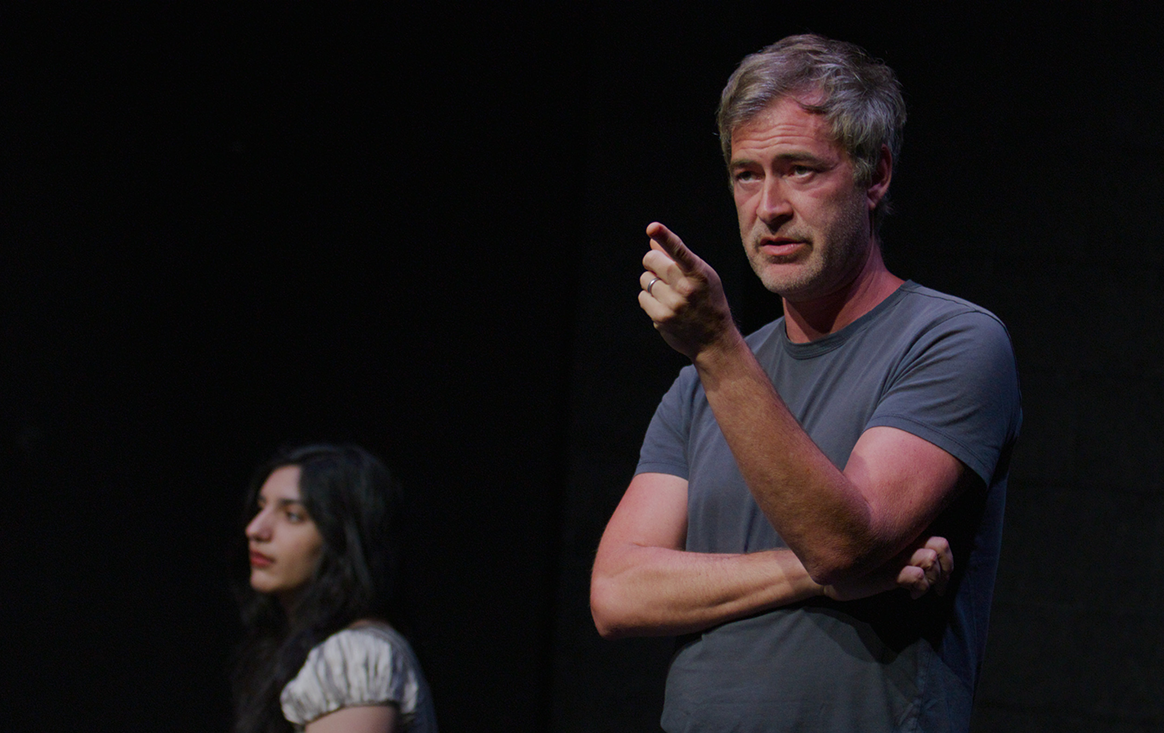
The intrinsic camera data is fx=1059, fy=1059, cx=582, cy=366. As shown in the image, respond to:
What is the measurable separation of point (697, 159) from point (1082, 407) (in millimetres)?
1169

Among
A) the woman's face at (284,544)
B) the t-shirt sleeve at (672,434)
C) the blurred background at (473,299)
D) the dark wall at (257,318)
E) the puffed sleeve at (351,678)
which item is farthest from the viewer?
the dark wall at (257,318)

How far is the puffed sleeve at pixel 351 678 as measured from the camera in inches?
81.2

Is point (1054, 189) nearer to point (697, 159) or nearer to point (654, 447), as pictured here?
point (697, 159)

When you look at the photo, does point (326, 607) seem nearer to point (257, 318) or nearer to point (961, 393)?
point (257, 318)

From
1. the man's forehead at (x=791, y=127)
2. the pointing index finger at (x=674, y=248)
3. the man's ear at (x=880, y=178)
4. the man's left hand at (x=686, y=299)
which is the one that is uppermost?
the man's forehead at (x=791, y=127)

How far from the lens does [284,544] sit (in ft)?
7.66

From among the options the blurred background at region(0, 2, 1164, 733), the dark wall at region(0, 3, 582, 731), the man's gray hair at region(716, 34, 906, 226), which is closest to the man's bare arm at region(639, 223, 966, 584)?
the man's gray hair at region(716, 34, 906, 226)

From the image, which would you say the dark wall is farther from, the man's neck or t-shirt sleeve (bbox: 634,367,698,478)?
the man's neck

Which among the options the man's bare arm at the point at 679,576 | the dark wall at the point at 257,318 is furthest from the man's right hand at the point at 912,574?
→ the dark wall at the point at 257,318

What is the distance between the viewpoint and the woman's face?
91.4 inches

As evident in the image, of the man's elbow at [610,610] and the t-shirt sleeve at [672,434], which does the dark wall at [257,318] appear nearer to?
the t-shirt sleeve at [672,434]

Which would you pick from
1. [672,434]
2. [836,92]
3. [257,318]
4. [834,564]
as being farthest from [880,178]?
[257,318]

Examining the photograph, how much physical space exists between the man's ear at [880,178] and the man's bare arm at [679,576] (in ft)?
1.55

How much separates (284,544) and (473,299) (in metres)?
0.93
